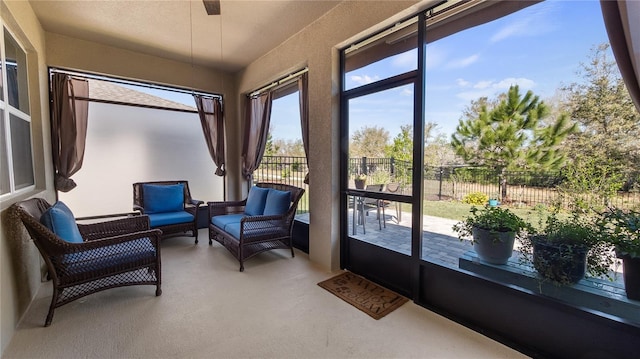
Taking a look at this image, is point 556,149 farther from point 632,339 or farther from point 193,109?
point 193,109

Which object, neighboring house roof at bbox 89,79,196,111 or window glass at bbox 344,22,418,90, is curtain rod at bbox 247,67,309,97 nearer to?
window glass at bbox 344,22,418,90

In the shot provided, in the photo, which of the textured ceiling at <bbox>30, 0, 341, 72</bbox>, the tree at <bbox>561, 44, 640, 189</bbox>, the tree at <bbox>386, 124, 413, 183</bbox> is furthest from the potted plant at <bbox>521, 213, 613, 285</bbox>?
the textured ceiling at <bbox>30, 0, 341, 72</bbox>

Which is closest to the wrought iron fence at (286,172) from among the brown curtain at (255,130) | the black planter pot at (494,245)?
the brown curtain at (255,130)

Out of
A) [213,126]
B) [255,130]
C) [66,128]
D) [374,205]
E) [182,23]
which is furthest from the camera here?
[213,126]

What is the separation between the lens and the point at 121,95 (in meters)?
3.91

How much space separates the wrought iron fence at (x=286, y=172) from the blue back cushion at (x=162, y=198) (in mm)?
1280

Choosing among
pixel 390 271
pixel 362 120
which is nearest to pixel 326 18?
pixel 362 120

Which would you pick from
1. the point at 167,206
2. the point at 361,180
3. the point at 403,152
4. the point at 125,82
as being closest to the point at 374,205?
the point at 361,180

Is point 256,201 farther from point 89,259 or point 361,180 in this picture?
point 89,259

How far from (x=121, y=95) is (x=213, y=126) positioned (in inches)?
53.6

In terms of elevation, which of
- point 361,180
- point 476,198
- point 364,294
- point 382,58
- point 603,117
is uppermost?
point 382,58

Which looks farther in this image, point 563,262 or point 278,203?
point 278,203

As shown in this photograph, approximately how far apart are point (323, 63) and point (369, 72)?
573 mm

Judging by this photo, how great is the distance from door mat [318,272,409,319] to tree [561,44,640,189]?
66.0 inches
